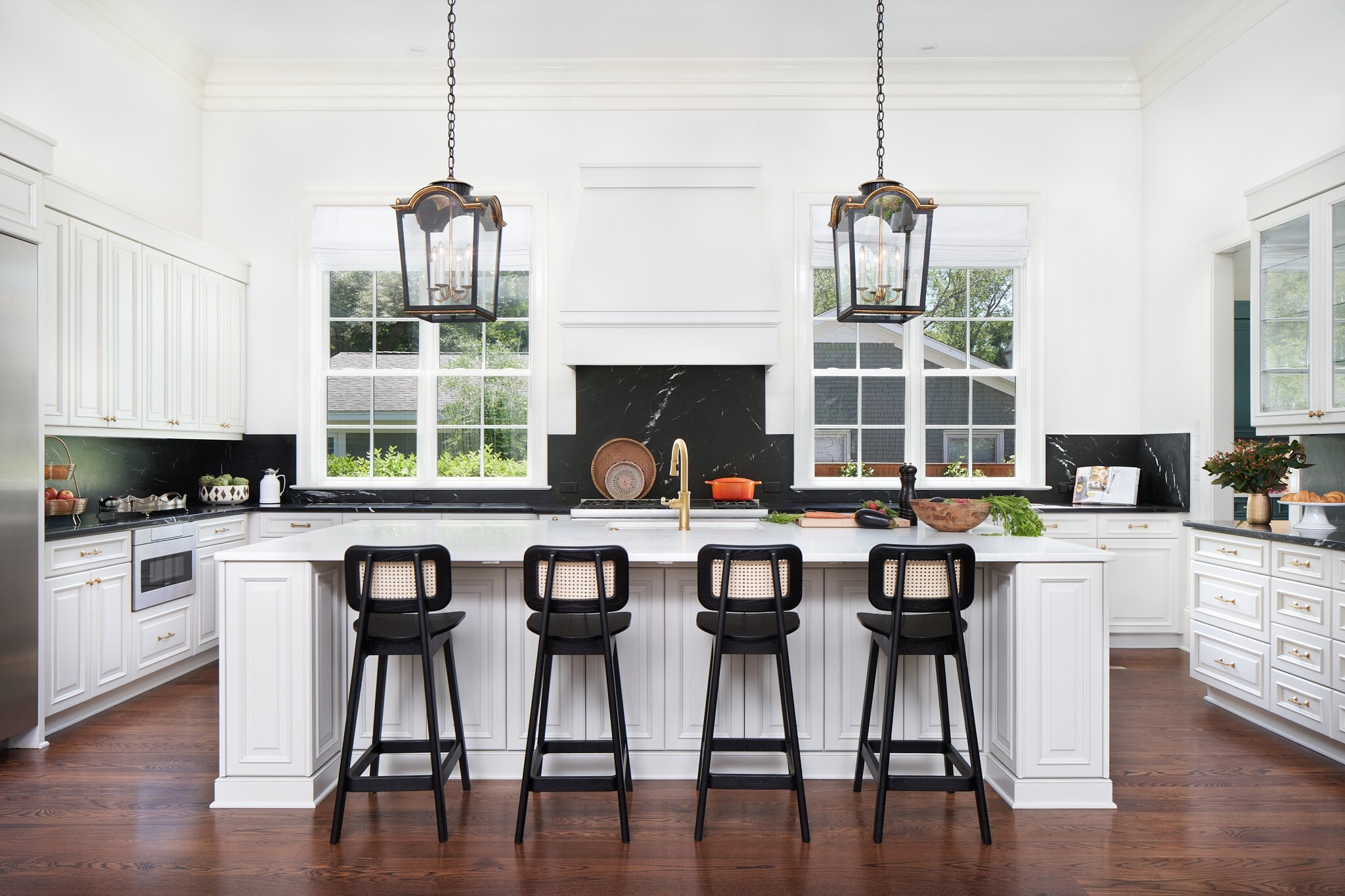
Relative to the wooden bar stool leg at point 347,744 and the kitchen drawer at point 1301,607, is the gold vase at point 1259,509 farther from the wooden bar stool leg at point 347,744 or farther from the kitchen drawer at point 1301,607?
the wooden bar stool leg at point 347,744

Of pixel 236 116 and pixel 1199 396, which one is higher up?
pixel 236 116

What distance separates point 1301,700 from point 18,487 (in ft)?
18.8

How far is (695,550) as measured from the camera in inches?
116

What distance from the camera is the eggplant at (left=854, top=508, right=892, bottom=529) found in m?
3.88

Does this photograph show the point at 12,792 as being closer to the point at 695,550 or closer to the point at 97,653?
the point at 97,653

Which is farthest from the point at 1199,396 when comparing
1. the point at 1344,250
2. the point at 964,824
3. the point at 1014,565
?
the point at 964,824

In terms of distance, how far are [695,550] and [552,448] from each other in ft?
9.85

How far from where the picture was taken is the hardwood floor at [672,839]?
2.45 m

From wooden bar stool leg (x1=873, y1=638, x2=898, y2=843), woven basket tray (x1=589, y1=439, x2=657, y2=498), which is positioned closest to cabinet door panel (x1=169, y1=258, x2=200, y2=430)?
woven basket tray (x1=589, y1=439, x2=657, y2=498)

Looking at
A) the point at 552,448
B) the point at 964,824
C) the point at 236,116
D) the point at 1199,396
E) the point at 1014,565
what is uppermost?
the point at 236,116

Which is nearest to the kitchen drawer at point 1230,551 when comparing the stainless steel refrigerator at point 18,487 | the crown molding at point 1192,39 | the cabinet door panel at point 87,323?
the crown molding at point 1192,39

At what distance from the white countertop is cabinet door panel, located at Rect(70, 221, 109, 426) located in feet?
5.53

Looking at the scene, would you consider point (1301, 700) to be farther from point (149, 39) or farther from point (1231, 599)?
point (149, 39)

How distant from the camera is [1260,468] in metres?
4.05
